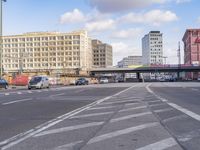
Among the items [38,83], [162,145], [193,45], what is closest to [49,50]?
[193,45]

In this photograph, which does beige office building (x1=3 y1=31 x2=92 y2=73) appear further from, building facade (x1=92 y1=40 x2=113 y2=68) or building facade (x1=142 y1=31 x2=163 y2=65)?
building facade (x1=142 y1=31 x2=163 y2=65)

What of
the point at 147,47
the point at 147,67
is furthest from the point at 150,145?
the point at 147,47

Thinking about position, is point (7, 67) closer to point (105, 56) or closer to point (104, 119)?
point (105, 56)

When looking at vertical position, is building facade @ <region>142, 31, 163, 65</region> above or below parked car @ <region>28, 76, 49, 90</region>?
above

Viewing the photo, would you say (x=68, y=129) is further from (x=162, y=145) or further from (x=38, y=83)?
(x=38, y=83)

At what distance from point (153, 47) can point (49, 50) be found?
4646cm

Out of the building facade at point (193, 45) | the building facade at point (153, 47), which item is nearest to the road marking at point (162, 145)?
the building facade at point (193, 45)

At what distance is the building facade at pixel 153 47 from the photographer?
579 ft

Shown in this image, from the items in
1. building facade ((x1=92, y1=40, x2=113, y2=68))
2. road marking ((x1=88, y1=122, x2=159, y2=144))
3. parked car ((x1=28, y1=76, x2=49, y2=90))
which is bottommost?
road marking ((x1=88, y1=122, x2=159, y2=144))

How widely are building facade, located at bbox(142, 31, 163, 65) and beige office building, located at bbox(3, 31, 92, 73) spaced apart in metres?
29.9

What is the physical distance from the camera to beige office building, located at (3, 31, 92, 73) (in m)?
164

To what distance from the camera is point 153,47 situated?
18300 cm

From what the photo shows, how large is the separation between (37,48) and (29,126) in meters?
156

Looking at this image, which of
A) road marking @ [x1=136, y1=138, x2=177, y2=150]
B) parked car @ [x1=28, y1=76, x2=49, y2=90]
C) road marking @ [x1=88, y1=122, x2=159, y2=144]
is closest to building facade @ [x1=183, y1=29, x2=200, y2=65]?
parked car @ [x1=28, y1=76, x2=49, y2=90]
